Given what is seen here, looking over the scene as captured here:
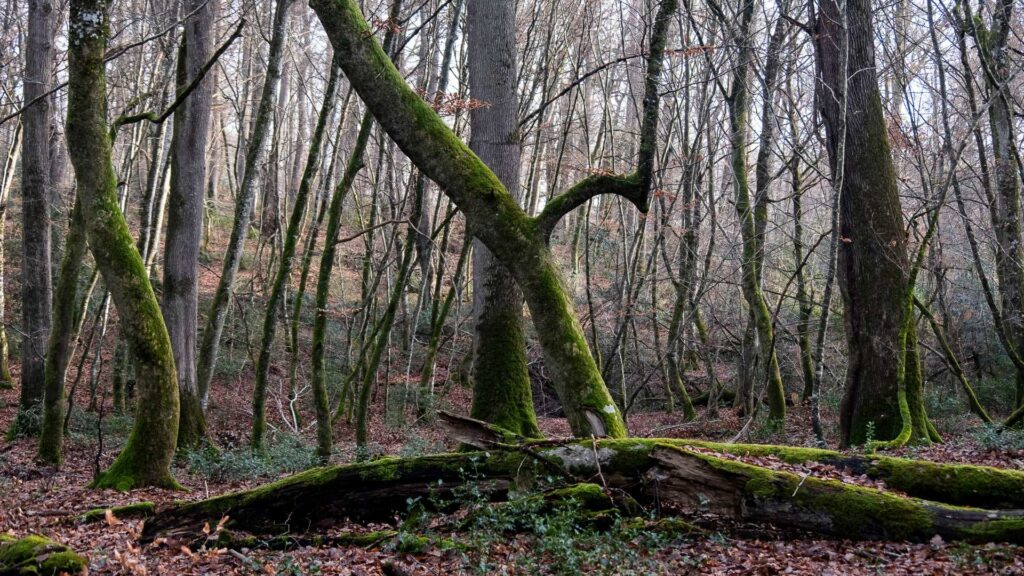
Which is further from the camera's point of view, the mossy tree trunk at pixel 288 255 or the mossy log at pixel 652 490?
the mossy tree trunk at pixel 288 255

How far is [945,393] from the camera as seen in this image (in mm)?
15070

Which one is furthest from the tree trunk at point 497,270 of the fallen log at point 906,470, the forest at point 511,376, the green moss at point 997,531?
the green moss at point 997,531

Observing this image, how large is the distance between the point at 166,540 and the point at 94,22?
5.04m

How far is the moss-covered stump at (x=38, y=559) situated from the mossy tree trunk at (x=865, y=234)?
8.17 meters

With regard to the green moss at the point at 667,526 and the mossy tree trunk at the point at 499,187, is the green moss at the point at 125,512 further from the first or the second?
the green moss at the point at 667,526

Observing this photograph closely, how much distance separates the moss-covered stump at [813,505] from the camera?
4.49 meters

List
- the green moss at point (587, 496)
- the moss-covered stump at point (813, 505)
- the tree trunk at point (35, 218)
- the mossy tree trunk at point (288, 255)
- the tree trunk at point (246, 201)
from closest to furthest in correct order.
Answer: the moss-covered stump at point (813, 505), the green moss at point (587, 496), the mossy tree trunk at point (288, 255), the tree trunk at point (246, 201), the tree trunk at point (35, 218)

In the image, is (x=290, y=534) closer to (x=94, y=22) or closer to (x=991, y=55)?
(x=94, y=22)

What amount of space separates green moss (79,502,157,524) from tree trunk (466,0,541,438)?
352cm

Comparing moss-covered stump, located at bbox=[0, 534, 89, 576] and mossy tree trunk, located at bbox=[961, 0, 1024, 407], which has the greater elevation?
mossy tree trunk, located at bbox=[961, 0, 1024, 407]

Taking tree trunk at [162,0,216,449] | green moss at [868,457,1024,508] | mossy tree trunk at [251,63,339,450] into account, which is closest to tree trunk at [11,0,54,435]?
tree trunk at [162,0,216,449]

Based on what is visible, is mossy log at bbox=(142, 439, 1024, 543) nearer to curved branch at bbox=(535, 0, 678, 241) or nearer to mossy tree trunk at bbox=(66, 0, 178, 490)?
mossy tree trunk at bbox=(66, 0, 178, 490)

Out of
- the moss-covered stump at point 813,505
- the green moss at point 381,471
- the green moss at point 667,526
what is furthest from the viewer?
the green moss at point 381,471

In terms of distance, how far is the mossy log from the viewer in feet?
15.3
